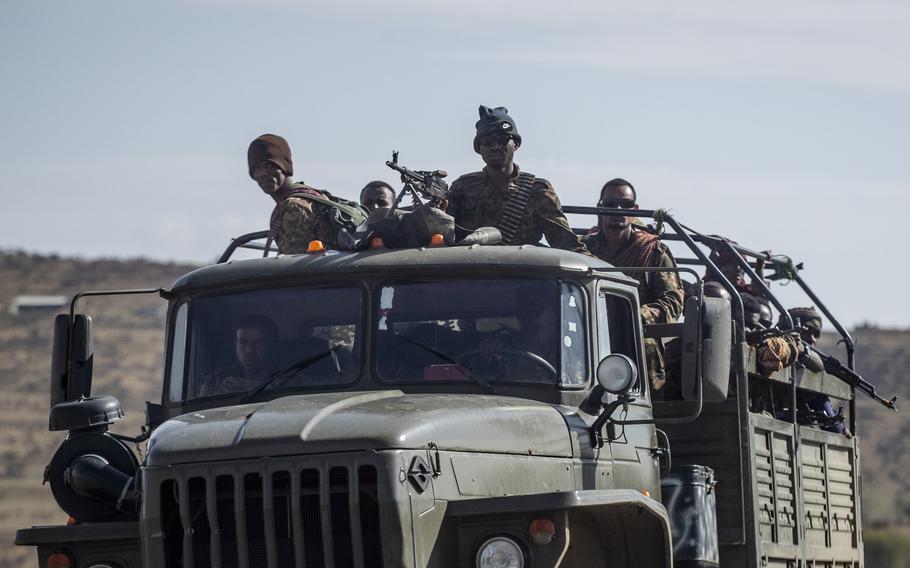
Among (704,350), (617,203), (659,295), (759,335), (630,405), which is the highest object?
(617,203)

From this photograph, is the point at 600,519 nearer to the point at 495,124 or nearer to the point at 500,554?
the point at 500,554

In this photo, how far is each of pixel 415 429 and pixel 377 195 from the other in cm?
484

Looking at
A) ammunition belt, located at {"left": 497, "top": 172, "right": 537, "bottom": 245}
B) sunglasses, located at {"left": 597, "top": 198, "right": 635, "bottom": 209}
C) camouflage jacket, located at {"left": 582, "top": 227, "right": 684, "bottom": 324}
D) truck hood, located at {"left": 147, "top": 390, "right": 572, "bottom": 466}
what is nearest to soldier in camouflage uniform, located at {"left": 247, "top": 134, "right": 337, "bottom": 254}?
ammunition belt, located at {"left": 497, "top": 172, "right": 537, "bottom": 245}

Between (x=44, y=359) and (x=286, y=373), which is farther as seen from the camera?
(x=44, y=359)

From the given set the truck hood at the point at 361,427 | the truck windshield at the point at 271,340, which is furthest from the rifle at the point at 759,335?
the truck windshield at the point at 271,340

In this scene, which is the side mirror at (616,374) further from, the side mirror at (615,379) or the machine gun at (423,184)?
the machine gun at (423,184)

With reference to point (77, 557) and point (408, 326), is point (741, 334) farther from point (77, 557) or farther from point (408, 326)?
point (77, 557)

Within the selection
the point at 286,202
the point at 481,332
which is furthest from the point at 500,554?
the point at 286,202

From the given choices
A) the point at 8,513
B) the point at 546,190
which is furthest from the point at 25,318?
the point at 546,190

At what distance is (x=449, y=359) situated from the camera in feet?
24.9

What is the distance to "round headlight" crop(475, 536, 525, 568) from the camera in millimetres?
6648

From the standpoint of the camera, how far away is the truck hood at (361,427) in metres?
6.54

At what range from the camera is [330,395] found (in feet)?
23.8

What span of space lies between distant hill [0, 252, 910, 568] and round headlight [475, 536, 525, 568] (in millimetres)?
29421
